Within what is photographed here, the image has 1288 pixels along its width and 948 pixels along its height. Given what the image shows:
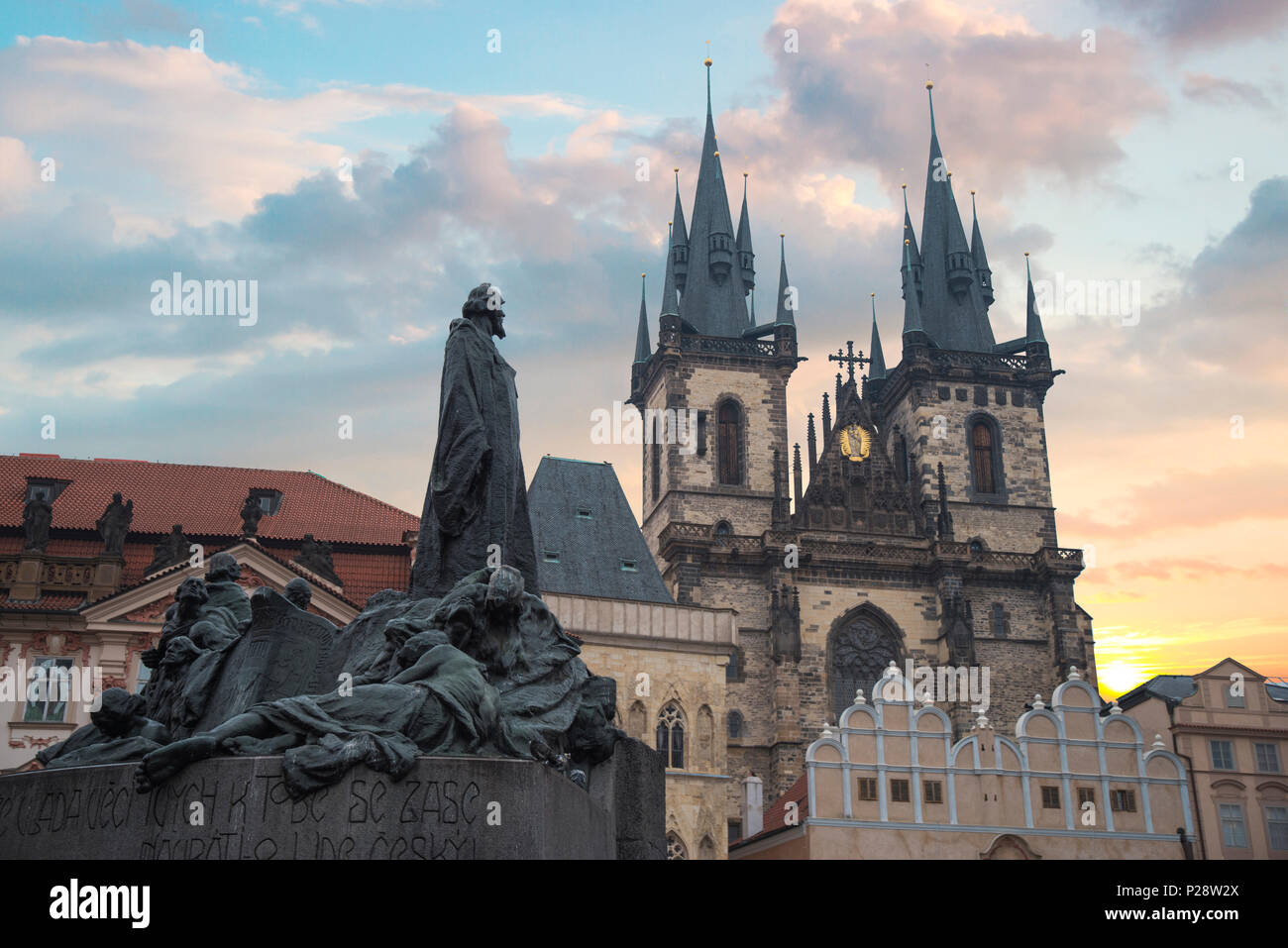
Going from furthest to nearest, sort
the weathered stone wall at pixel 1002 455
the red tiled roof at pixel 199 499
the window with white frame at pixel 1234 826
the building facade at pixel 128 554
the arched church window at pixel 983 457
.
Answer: the arched church window at pixel 983 457 → the weathered stone wall at pixel 1002 455 → the window with white frame at pixel 1234 826 → the red tiled roof at pixel 199 499 → the building facade at pixel 128 554

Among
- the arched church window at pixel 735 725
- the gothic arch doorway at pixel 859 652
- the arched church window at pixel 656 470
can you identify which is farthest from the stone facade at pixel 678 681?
the arched church window at pixel 656 470

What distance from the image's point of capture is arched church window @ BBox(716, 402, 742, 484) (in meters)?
50.1

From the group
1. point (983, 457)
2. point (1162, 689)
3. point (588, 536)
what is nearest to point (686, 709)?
point (588, 536)

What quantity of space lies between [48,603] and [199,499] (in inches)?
190

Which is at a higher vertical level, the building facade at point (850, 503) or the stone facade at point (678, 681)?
the building facade at point (850, 503)

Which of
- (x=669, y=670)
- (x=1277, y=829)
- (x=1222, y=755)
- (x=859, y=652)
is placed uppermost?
(x=859, y=652)

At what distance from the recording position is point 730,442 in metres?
50.8

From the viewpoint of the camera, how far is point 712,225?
188 feet

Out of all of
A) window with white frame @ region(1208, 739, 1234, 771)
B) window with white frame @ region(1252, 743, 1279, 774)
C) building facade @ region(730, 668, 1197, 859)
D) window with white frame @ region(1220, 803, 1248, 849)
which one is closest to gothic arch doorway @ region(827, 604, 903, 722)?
building facade @ region(730, 668, 1197, 859)

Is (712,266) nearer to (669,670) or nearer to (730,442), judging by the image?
(730,442)

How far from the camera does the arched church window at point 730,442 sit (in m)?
50.1

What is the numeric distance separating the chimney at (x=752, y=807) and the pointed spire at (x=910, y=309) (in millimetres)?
21172

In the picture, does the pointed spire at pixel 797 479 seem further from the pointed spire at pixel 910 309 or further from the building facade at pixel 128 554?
the building facade at pixel 128 554

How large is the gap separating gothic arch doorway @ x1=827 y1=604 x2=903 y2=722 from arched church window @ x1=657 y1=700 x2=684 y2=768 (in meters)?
13.3
